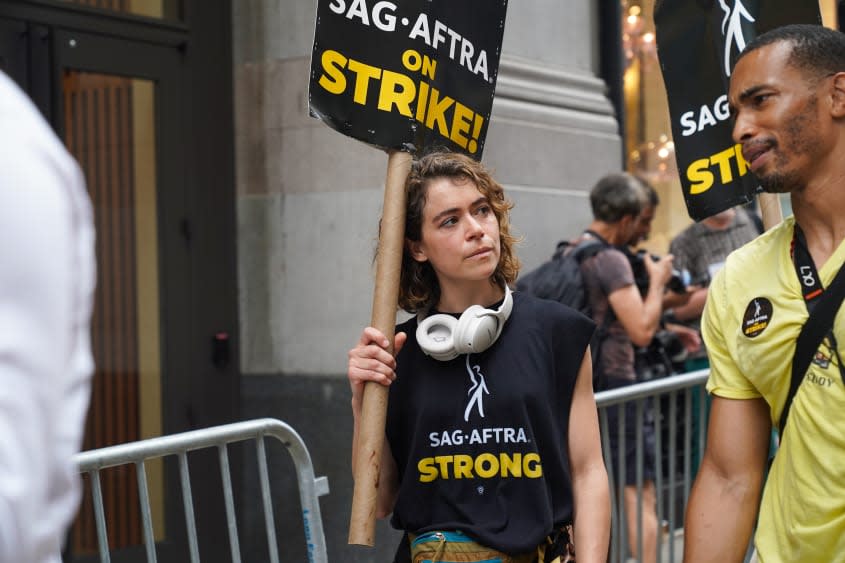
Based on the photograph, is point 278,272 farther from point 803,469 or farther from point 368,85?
point 803,469

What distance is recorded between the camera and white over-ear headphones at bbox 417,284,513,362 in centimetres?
312

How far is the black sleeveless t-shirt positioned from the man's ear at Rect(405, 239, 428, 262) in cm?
27

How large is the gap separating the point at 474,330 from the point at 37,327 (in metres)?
2.19

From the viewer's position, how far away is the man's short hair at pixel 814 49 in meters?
2.98

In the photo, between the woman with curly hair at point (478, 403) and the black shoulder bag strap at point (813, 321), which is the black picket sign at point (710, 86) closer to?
the woman with curly hair at point (478, 403)

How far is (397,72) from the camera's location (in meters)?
3.45

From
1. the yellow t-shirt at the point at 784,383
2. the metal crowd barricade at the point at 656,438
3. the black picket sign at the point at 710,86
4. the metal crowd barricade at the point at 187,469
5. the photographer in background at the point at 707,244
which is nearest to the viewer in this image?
the yellow t-shirt at the point at 784,383

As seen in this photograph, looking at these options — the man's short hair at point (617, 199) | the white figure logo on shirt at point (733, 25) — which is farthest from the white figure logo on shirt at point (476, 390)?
the man's short hair at point (617, 199)

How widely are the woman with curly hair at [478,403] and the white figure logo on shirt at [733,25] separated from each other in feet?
5.41

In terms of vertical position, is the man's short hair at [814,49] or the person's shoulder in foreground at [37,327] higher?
the man's short hair at [814,49]

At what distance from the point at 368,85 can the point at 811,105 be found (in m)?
1.20

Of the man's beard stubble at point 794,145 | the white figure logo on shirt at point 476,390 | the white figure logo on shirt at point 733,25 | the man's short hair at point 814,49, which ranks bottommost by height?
the white figure logo on shirt at point 476,390

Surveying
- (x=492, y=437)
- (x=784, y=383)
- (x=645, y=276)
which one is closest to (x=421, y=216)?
(x=492, y=437)

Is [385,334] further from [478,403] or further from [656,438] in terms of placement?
[656,438]
